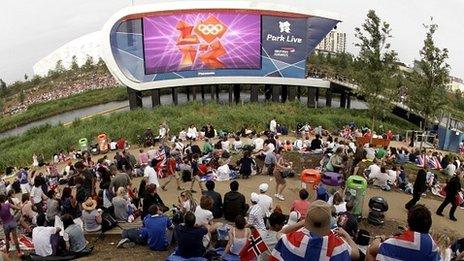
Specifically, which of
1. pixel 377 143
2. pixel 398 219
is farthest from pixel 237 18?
pixel 398 219

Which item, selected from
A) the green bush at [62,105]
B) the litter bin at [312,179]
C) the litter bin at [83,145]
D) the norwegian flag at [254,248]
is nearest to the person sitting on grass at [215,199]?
the litter bin at [312,179]

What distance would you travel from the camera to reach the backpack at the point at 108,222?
10.3 meters

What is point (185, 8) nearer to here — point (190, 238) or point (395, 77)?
point (395, 77)

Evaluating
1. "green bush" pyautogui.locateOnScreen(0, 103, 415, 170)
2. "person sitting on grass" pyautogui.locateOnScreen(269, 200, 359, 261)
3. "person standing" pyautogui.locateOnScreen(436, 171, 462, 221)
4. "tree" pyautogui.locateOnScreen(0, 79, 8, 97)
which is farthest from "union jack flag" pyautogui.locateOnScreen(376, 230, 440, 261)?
"tree" pyautogui.locateOnScreen(0, 79, 8, 97)

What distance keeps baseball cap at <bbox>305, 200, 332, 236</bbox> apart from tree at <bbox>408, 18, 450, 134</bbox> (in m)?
18.4

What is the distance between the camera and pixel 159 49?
105 feet

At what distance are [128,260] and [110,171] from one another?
4822 millimetres

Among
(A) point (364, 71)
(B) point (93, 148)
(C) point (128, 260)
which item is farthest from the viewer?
(A) point (364, 71)

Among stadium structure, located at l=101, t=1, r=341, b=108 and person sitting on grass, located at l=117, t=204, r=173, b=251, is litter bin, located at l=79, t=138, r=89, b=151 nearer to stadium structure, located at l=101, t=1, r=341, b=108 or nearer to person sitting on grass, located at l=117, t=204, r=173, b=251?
stadium structure, located at l=101, t=1, r=341, b=108

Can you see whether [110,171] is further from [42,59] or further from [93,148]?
[42,59]

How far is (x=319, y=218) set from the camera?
12.7ft

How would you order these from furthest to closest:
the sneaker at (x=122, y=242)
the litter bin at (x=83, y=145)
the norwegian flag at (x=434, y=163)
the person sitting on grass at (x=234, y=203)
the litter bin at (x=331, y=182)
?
the litter bin at (x=83, y=145) → the norwegian flag at (x=434, y=163) → the litter bin at (x=331, y=182) → the person sitting on grass at (x=234, y=203) → the sneaker at (x=122, y=242)

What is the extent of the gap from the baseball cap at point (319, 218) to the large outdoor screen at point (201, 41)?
29.4 meters

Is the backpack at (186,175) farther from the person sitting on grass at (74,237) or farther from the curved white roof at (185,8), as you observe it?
the curved white roof at (185,8)
